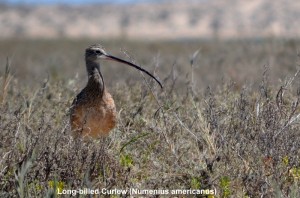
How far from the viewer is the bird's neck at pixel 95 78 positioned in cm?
657

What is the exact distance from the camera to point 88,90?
6.54 metres

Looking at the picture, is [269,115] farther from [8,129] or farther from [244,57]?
[244,57]

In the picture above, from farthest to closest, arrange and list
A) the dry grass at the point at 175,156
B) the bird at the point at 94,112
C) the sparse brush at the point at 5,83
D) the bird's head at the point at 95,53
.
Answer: the bird's head at the point at 95,53 < the sparse brush at the point at 5,83 < the bird at the point at 94,112 < the dry grass at the point at 175,156

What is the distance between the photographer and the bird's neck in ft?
21.6

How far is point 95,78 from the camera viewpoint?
672 cm

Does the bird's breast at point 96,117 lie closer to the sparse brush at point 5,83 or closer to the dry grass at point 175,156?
the dry grass at point 175,156

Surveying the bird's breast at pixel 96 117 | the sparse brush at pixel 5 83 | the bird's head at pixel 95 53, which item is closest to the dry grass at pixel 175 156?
the bird's breast at pixel 96 117

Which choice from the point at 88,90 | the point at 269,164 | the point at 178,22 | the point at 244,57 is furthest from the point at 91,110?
the point at 178,22

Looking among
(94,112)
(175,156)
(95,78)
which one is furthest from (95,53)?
(175,156)

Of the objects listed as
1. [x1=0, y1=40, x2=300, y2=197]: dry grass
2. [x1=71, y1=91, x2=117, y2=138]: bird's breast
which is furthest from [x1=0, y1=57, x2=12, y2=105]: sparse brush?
[x1=71, y1=91, x2=117, y2=138]: bird's breast

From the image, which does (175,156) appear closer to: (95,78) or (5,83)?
(95,78)

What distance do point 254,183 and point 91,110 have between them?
1815mm

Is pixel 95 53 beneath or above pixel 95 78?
above

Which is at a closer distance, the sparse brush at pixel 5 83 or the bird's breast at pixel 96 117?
the bird's breast at pixel 96 117
